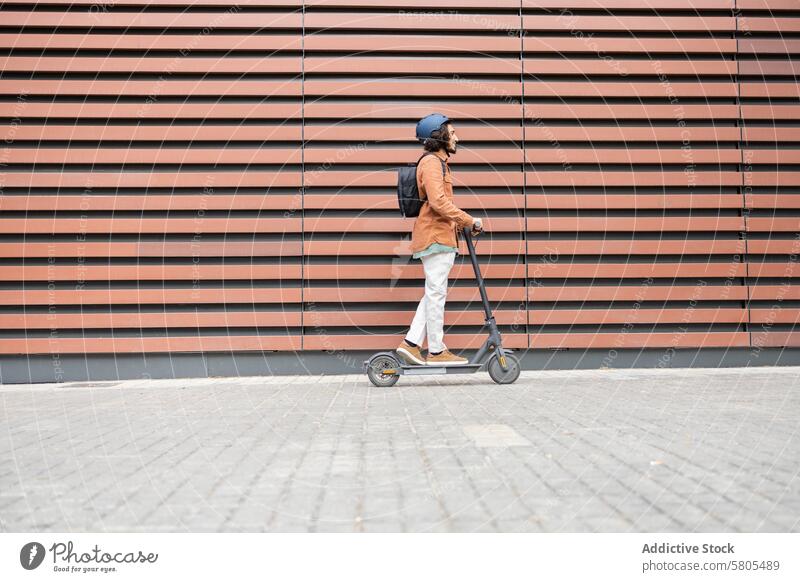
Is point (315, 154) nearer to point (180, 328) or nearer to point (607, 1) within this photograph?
point (180, 328)

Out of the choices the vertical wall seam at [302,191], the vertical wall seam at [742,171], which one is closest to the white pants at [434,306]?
the vertical wall seam at [302,191]

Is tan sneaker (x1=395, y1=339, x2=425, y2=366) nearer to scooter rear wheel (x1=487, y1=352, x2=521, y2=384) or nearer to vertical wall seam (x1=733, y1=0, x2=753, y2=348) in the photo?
scooter rear wheel (x1=487, y1=352, x2=521, y2=384)

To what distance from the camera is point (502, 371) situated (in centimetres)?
673

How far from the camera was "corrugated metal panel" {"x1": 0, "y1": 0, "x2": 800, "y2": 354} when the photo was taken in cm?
784

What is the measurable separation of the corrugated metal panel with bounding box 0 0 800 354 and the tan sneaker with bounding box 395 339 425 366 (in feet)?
3.90

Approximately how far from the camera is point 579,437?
3.97 m

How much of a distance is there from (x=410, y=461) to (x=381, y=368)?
3240 mm

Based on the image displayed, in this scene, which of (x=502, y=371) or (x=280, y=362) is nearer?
(x=502, y=371)

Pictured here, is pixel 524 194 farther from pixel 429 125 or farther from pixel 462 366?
pixel 462 366

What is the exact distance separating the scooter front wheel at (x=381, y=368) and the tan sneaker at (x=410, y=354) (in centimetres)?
8

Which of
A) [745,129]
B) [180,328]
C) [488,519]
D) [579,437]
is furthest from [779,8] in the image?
[488,519]

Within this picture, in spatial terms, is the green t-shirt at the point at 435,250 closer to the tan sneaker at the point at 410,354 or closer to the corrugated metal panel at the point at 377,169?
the tan sneaker at the point at 410,354

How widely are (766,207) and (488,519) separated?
22.4ft

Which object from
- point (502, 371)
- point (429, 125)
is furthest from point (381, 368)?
point (429, 125)
